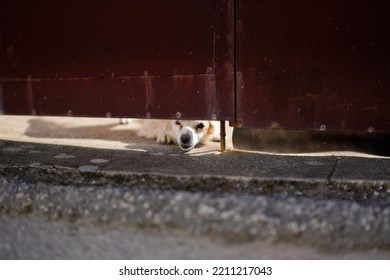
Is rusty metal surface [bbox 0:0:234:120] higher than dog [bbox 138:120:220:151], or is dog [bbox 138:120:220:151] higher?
rusty metal surface [bbox 0:0:234:120]

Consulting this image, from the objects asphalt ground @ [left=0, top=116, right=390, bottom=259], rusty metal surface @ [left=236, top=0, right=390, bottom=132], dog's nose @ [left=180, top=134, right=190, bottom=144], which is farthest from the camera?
dog's nose @ [left=180, top=134, right=190, bottom=144]

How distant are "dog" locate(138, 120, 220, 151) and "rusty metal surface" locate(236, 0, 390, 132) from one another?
27.2 inches

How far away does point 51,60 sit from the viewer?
10.0ft

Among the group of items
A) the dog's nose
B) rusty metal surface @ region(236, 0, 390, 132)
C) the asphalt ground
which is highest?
rusty metal surface @ region(236, 0, 390, 132)

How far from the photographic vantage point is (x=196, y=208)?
200 centimetres

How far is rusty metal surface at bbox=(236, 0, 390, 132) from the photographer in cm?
239

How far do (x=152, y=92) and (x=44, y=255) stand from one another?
1354mm

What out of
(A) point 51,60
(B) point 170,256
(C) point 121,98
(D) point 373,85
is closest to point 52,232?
(B) point 170,256

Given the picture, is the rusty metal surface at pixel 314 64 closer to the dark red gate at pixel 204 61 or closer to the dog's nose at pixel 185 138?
the dark red gate at pixel 204 61

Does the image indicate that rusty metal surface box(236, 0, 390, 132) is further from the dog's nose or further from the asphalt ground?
the dog's nose

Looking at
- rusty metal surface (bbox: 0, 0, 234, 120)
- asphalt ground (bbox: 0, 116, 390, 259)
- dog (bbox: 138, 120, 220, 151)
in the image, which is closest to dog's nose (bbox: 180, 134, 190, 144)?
dog (bbox: 138, 120, 220, 151)

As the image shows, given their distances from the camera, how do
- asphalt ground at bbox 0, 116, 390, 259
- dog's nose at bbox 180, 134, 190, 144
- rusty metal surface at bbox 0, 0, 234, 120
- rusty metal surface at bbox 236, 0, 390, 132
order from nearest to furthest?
1. asphalt ground at bbox 0, 116, 390, 259
2. rusty metal surface at bbox 236, 0, 390, 132
3. rusty metal surface at bbox 0, 0, 234, 120
4. dog's nose at bbox 180, 134, 190, 144

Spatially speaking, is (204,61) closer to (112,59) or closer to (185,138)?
(112,59)

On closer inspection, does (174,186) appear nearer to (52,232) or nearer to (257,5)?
(52,232)
